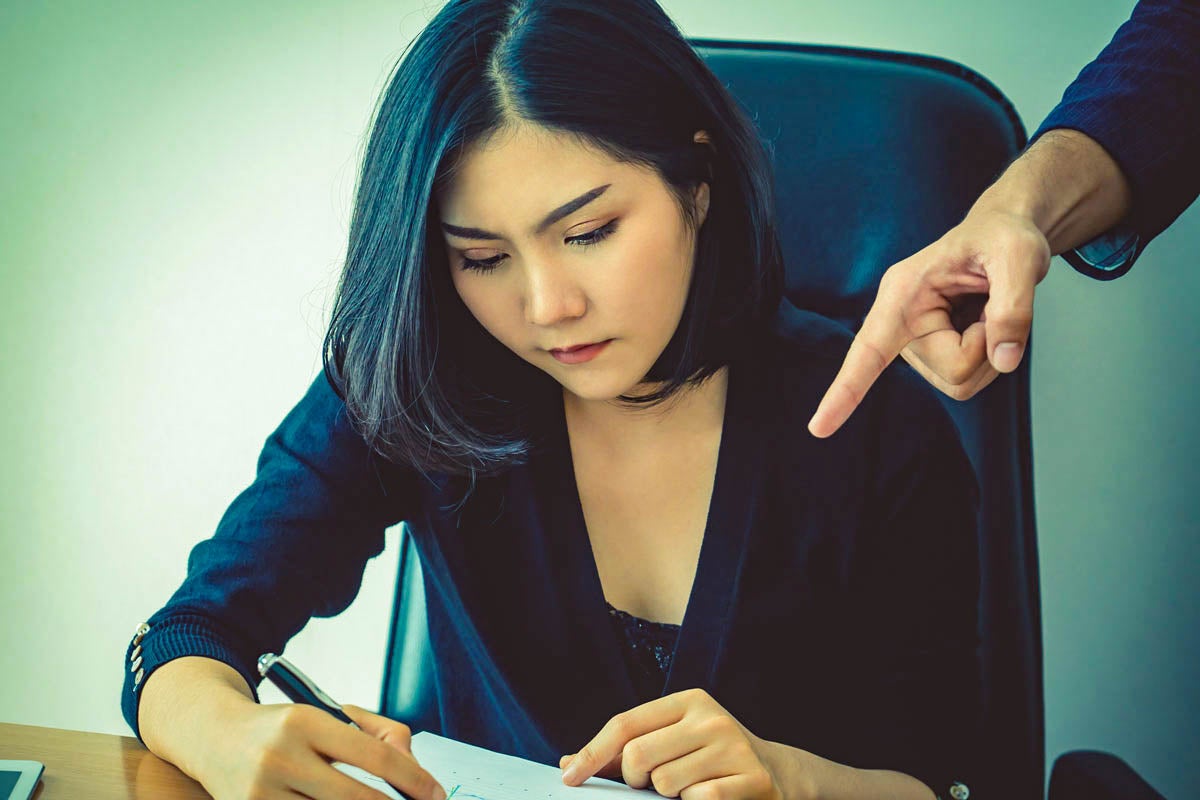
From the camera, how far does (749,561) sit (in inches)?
36.5

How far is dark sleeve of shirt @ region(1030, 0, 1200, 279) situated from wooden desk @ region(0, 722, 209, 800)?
0.85 meters

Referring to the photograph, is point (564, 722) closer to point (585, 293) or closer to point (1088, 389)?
point (585, 293)

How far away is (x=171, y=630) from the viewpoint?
79cm

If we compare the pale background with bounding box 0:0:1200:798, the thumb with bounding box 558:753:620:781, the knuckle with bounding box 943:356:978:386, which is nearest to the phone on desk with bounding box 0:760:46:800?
the thumb with bounding box 558:753:620:781

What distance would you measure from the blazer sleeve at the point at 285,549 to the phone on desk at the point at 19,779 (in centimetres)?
10

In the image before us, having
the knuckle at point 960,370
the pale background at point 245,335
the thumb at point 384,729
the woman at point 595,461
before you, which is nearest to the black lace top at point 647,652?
the woman at point 595,461

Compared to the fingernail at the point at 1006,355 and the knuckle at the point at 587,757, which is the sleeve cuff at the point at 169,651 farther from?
the fingernail at the point at 1006,355

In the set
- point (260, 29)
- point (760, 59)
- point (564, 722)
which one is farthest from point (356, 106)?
point (564, 722)

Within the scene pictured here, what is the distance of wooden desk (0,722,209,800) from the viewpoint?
644 mm

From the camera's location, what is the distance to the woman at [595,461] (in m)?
0.79

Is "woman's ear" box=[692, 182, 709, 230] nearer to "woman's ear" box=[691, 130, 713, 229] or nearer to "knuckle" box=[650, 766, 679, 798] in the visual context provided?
"woman's ear" box=[691, 130, 713, 229]

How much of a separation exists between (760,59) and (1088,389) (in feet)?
2.38

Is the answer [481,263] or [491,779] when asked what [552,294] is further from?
[491,779]

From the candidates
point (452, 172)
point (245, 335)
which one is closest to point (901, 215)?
point (452, 172)
